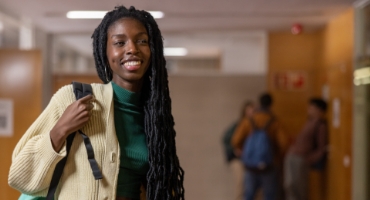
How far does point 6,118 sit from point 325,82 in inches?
149

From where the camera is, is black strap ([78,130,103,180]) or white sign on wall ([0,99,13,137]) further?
white sign on wall ([0,99,13,137])

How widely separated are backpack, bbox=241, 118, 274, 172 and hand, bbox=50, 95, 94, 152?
14.6ft

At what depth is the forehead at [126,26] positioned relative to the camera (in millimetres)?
1512

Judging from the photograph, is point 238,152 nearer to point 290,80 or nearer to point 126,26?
point 290,80

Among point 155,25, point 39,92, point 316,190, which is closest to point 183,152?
point 316,190

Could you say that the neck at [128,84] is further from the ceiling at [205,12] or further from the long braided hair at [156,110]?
the ceiling at [205,12]

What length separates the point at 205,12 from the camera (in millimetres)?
5543

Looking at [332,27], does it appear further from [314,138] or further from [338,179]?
[338,179]

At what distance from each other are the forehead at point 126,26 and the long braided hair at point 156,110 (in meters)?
0.01

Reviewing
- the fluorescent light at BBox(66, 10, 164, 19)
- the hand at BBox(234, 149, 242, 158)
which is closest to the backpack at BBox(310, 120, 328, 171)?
the hand at BBox(234, 149, 242, 158)

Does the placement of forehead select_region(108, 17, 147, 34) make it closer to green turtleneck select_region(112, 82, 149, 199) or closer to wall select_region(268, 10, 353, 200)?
green turtleneck select_region(112, 82, 149, 199)

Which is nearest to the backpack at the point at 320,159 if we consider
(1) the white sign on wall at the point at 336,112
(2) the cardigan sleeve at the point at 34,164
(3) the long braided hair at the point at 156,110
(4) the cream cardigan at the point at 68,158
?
(1) the white sign on wall at the point at 336,112

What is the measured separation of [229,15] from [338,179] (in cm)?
214

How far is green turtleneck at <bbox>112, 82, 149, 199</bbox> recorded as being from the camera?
1479mm
